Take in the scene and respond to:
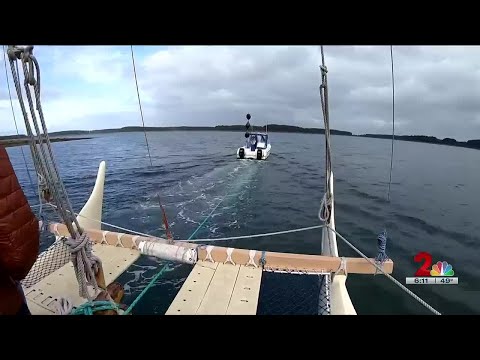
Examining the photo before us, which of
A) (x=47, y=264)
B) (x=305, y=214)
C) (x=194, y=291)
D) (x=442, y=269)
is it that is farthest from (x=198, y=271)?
(x=305, y=214)

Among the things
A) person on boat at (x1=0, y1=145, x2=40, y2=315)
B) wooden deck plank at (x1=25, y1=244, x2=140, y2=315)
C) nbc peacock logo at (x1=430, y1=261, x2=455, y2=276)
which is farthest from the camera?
nbc peacock logo at (x1=430, y1=261, x2=455, y2=276)

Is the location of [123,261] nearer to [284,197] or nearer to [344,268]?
[344,268]

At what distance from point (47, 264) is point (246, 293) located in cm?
336

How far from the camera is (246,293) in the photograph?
3887 millimetres

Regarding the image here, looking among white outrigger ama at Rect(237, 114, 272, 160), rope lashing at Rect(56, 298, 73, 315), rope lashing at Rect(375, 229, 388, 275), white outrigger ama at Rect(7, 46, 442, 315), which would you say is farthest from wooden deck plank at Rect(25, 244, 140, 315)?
white outrigger ama at Rect(237, 114, 272, 160)

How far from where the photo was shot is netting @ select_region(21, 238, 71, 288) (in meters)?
4.19

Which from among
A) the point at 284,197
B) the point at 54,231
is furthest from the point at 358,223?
the point at 54,231

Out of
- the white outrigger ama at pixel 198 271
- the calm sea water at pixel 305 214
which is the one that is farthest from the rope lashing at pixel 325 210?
the calm sea water at pixel 305 214

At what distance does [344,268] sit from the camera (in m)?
4.53

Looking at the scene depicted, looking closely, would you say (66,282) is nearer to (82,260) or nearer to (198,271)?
(198,271)

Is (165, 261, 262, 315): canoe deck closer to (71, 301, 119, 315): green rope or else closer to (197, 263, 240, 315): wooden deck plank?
(197, 263, 240, 315): wooden deck plank

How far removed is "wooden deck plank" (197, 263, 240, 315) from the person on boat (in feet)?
7.40
